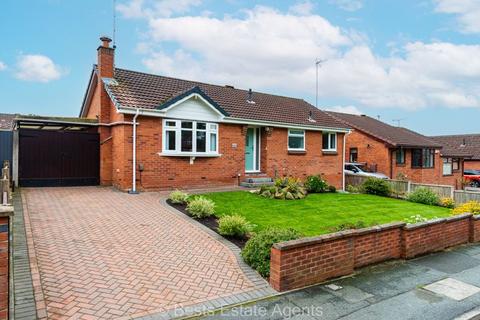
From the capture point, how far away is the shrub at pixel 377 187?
16969 millimetres

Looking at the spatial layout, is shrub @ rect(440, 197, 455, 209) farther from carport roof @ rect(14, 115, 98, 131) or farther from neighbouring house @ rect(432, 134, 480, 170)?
neighbouring house @ rect(432, 134, 480, 170)

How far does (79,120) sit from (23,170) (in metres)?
2.98

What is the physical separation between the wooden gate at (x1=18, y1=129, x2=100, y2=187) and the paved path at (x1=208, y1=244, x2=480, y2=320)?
38.5 ft

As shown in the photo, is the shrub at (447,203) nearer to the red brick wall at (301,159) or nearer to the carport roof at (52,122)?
the red brick wall at (301,159)

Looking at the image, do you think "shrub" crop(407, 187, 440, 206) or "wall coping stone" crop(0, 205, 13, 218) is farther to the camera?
"shrub" crop(407, 187, 440, 206)

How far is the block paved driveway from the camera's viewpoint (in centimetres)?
437

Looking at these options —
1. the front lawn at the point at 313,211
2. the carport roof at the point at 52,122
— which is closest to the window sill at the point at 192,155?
the front lawn at the point at 313,211

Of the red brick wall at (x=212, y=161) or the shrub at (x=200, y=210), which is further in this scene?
the red brick wall at (x=212, y=161)

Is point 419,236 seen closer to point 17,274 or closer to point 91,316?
point 91,316

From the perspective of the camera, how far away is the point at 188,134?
14203 millimetres

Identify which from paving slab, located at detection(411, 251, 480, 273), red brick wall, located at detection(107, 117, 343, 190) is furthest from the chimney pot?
paving slab, located at detection(411, 251, 480, 273)

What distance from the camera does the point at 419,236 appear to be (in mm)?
7453

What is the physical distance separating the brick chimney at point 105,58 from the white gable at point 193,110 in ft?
11.4

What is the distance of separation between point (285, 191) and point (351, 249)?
22.8ft
